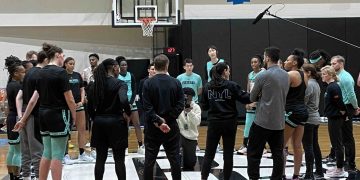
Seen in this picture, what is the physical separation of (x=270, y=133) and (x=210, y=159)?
2.81ft

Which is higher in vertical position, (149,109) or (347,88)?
(347,88)

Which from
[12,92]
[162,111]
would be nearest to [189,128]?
[162,111]

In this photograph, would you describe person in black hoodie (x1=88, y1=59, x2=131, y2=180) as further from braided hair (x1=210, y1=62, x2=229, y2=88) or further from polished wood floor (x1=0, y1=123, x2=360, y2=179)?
polished wood floor (x1=0, y1=123, x2=360, y2=179)

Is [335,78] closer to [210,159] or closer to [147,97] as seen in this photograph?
[210,159]

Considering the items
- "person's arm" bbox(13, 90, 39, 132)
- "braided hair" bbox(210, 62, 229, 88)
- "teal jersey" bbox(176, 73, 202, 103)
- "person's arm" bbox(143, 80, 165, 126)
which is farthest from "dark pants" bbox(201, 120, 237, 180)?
"teal jersey" bbox(176, 73, 202, 103)

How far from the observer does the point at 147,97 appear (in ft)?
18.4


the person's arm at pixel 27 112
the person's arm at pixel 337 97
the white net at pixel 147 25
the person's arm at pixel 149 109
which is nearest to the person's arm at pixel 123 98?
the person's arm at pixel 149 109

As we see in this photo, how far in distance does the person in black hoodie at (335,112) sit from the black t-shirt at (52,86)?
3439 mm

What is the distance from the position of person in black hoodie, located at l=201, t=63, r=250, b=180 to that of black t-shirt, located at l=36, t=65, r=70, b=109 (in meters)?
1.69

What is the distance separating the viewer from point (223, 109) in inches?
234

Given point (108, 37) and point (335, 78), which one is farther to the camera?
point (108, 37)

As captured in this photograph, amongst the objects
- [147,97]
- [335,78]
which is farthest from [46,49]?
[335,78]

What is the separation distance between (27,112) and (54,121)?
2.16ft

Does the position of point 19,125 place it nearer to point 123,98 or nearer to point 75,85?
point 123,98
